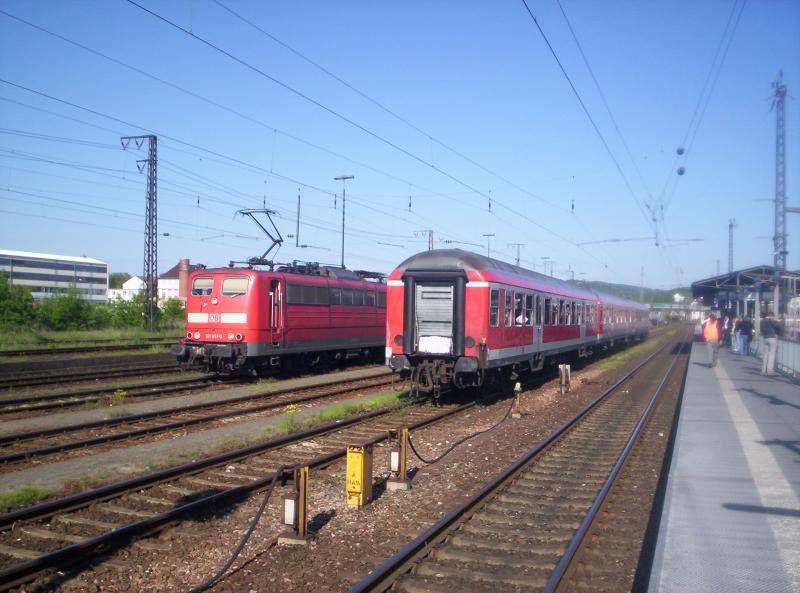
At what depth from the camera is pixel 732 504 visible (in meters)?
→ 7.00

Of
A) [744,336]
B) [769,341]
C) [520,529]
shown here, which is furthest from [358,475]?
[744,336]

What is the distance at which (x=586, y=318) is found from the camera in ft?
84.7

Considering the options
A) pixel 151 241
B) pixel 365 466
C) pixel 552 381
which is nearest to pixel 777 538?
pixel 365 466

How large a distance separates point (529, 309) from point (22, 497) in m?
12.8

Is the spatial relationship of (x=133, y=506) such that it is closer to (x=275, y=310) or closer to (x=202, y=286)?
(x=275, y=310)

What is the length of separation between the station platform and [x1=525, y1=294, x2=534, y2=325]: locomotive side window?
487cm

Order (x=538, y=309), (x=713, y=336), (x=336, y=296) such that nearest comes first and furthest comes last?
1. (x=538, y=309)
2. (x=336, y=296)
3. (x=713, y=336)

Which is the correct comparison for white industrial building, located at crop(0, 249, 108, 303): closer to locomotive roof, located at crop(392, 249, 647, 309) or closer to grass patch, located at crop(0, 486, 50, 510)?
locomotive roof, located at crop(392, 249, 647, 309)

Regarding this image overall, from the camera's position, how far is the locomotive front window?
1748 centimetres

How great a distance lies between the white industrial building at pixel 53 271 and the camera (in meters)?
68.1

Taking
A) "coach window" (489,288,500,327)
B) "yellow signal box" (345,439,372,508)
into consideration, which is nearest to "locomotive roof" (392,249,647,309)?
"coach window" (489,288,500,327)

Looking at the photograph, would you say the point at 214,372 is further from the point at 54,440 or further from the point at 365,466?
the point at 365,466

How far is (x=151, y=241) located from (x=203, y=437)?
2477cm

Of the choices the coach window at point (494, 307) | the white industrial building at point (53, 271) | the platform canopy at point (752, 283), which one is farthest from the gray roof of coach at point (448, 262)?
the white industrial building at point (53, 271)
